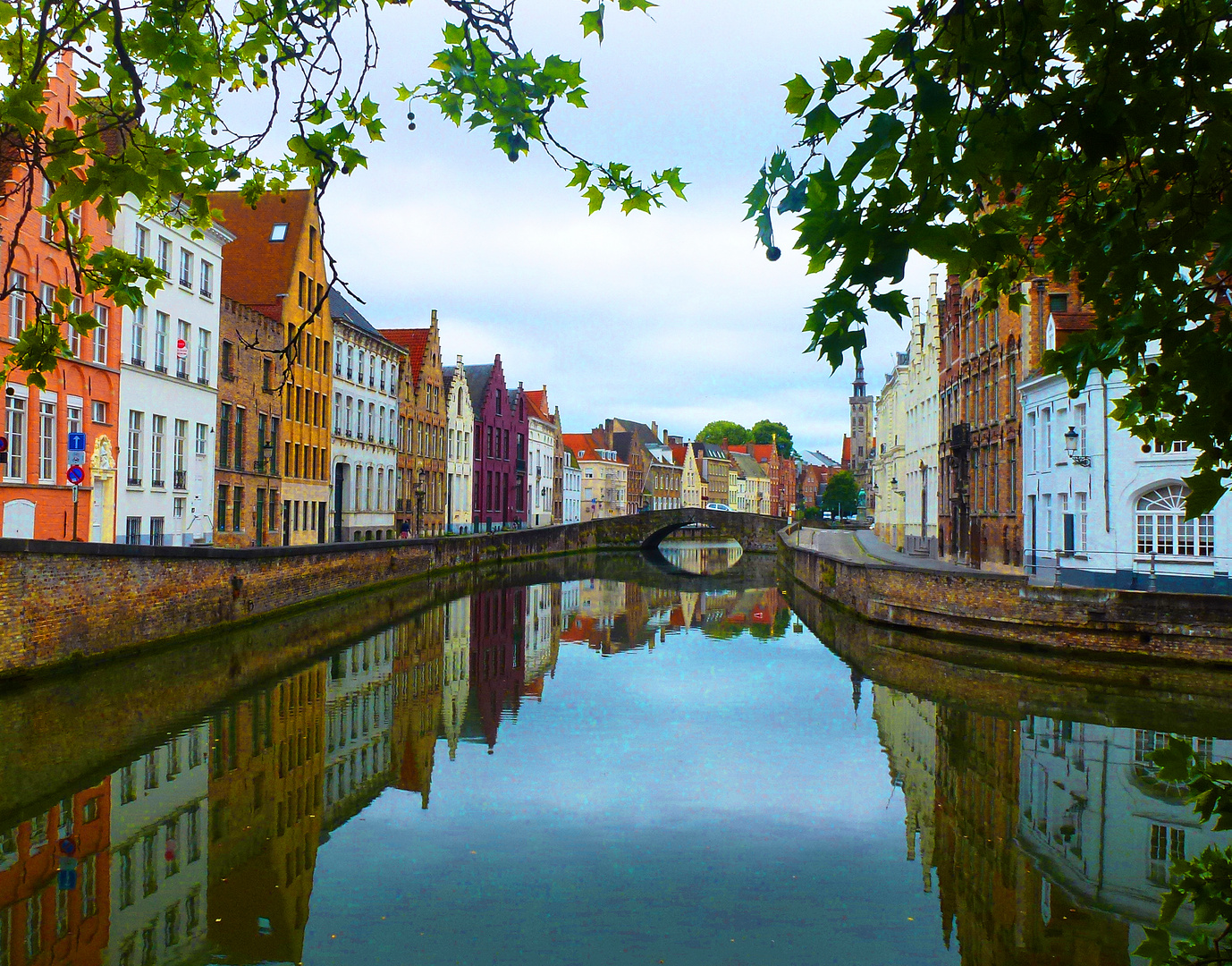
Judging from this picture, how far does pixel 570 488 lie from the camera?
293ft

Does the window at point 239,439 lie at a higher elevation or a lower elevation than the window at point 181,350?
lower

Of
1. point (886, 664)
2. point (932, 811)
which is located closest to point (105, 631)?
point (932, 811)

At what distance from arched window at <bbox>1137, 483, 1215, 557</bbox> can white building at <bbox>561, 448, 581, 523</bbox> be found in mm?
62723

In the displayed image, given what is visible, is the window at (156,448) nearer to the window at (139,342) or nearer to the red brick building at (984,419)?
the window at (139,342)

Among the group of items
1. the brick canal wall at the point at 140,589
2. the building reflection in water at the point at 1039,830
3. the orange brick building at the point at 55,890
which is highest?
the brick canal wall at the point at 140,589

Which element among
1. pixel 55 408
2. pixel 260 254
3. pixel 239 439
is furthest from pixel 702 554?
pixel 55 408

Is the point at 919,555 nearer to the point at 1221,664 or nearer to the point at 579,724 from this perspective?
the point at 1221,664

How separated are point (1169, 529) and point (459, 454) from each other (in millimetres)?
42686

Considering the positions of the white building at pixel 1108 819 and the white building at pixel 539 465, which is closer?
the white building at pixel 1108 819

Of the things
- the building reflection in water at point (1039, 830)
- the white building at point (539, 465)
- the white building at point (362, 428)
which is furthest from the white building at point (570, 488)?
the building reflection in water at point (1039, 830)

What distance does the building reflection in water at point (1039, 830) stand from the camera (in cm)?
815

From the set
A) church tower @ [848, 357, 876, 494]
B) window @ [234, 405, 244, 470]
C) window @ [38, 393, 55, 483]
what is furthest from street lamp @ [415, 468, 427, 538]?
church tower @ [848, 357, 876, 494]

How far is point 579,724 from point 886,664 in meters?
8.35

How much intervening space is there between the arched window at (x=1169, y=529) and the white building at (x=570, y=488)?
62.7 m
